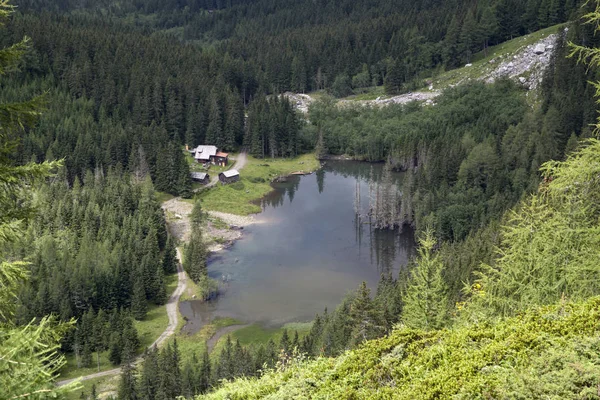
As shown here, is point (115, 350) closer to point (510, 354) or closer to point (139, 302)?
point (139, 302)

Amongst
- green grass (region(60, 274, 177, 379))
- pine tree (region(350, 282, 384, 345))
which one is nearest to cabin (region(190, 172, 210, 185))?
green grass (region(60, 274, 177, 379))

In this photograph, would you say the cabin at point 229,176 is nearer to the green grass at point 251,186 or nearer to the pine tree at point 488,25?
the green grass at point 251,186

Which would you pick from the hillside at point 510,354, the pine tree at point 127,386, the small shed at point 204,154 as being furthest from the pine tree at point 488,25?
Answer: the hillside at point 510,354

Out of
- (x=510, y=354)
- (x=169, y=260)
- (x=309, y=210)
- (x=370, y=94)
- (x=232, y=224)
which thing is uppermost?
(x=370, y=94)

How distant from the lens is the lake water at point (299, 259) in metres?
63.2

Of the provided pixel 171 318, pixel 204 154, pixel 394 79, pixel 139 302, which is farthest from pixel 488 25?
pixel 139 302

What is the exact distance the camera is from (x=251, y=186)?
10669 centimetres

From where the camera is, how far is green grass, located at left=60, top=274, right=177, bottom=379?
52062 millimetres

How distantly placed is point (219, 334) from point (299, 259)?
19.7 metres

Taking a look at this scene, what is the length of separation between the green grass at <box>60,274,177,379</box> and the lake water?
9.01ft

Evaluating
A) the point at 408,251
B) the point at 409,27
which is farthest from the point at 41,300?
the point at 409,27

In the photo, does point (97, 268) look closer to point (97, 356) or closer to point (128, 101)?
point (97, 356)

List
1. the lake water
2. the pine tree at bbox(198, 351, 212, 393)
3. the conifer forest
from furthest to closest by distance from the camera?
the lake water → the pine tree at bbox(198, 351, 212, 393) → the conifer forest

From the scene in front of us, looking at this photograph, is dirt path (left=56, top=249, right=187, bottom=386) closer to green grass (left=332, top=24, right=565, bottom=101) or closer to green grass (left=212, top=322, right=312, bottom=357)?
green grass (left=212, top=322, right=312, bottom=357)
